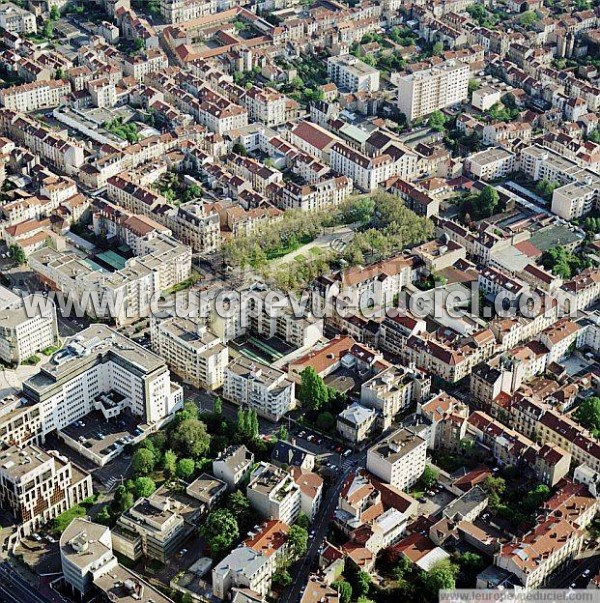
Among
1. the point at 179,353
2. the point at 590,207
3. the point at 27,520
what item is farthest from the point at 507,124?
the point at 27,520

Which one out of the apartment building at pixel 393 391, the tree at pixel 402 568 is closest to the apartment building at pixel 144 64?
the apartment building at pixel 393 391

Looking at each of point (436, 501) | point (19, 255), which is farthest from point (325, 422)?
point (19, 255)

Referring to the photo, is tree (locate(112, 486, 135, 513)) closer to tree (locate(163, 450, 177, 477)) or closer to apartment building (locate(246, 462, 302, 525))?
tree (locate(163, 450, 177, 477))

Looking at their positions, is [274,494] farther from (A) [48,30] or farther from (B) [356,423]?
(A) [48,30]

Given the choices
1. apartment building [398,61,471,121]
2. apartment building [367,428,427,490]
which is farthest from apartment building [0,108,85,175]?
apartment building [367,428,427,490]

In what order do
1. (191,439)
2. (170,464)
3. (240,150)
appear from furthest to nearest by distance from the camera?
(240,150)
(191,439)
(170,464)

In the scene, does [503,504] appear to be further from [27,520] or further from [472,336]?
[27,520]

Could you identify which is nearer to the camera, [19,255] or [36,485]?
[36,485]
